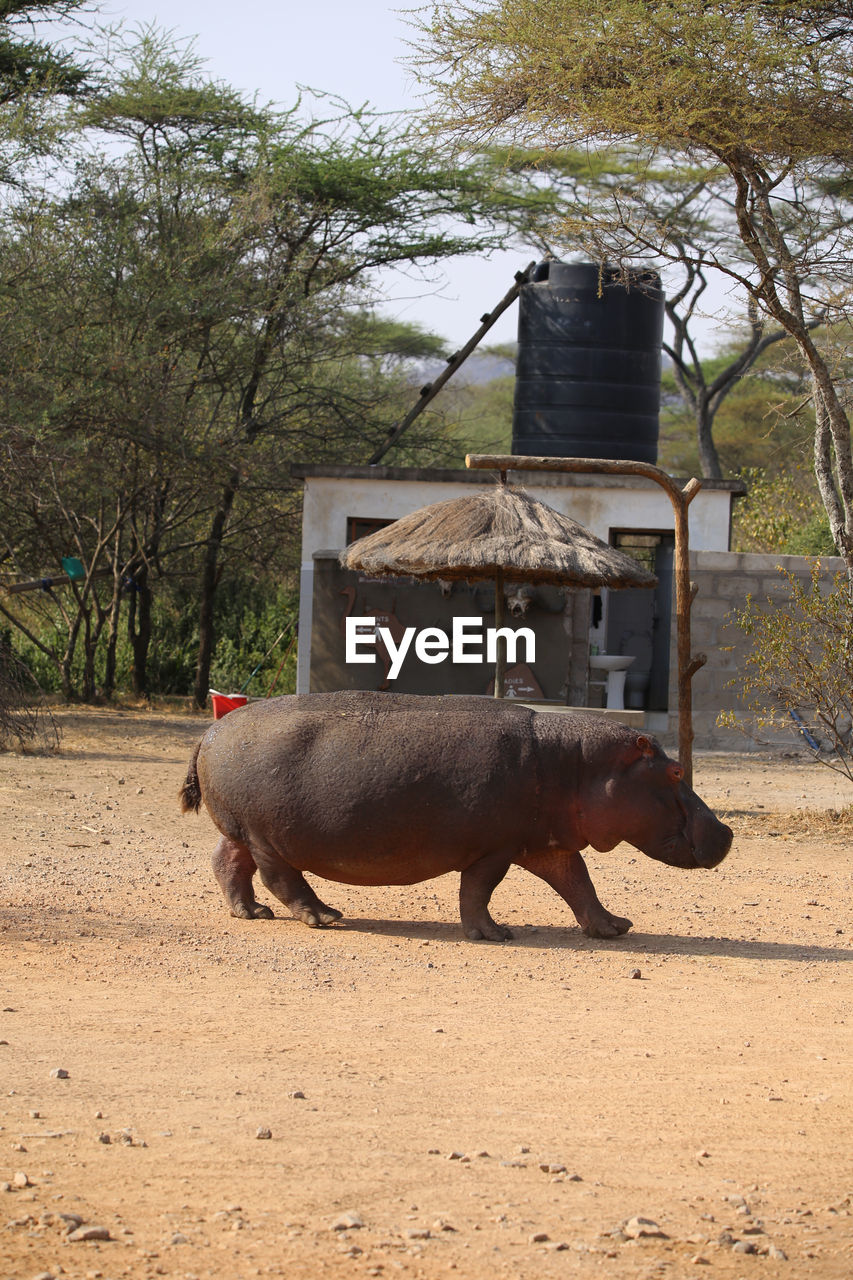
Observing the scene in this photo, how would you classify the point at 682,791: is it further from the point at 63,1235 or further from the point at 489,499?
the point at 489,499

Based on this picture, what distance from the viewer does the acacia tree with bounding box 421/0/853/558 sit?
10852 mm

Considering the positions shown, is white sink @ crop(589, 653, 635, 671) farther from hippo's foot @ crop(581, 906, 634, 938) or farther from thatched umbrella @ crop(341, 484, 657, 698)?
hippo's foot @ crop(581, 906, 634, 938)

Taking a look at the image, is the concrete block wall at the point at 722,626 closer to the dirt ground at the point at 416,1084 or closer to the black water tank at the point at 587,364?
the black water tank at the point at 587,364

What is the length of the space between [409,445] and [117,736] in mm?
7781

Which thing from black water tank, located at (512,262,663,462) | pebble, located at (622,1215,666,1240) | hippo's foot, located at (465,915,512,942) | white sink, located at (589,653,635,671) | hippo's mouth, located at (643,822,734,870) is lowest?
hippo's foot, located at (465,915,512,942)

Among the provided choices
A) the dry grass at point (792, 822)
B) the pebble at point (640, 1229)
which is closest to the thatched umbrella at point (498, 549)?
the dry grass at point (792, 822)

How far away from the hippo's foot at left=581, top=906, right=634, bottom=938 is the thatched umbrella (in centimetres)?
422

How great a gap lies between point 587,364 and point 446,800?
12.5 metres

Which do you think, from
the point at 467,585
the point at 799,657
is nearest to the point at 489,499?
the point at 799,657

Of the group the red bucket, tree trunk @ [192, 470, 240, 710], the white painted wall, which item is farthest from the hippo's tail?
tree trunk @ [192, 470, 240, 710]

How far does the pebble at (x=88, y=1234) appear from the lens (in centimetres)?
325

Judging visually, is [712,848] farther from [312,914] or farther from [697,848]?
[312,914]

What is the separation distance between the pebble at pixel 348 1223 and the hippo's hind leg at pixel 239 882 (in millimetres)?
3526

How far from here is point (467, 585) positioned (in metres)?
15.5
